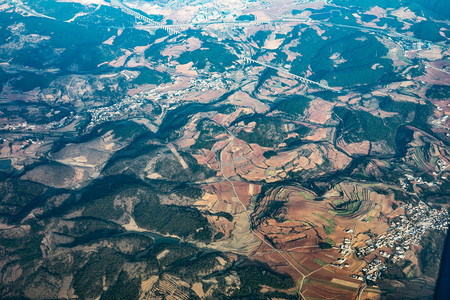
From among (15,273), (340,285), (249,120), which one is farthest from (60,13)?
(340,285)

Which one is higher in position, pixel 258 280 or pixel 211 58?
pixel 211 58

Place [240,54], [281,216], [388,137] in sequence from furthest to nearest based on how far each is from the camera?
1. [240,54]
2. [388,137]
3. [281,216]

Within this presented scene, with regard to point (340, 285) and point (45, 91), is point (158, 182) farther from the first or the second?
point (45, 91)

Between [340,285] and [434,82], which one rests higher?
[434,82]

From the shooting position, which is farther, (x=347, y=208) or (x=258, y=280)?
(x=347, y=208)

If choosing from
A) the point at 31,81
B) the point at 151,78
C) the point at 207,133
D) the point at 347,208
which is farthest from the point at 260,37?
the point at 347,208

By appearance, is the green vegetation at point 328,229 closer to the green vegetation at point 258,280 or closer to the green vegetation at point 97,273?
the green vegetation at point 258,280

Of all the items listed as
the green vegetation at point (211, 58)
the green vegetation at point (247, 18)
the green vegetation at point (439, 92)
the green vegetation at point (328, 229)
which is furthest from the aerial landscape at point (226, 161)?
the green vegetation at point (247, 18)

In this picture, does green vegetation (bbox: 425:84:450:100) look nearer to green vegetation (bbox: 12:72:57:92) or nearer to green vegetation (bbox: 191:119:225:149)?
green vegetation (bbox: 191:119:225:149)

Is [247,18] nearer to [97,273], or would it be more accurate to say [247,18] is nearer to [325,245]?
[325,245]
